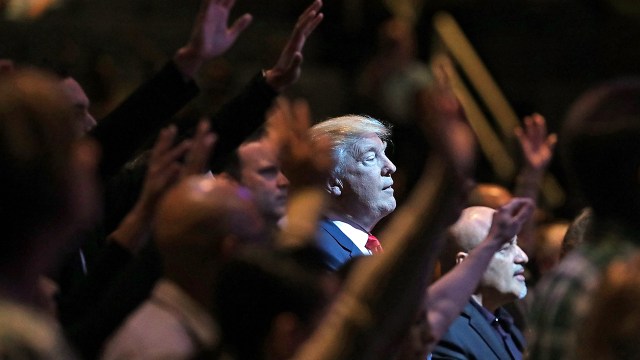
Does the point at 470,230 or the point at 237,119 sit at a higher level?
the point at 470,230

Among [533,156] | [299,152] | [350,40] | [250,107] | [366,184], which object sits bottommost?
[299,152]

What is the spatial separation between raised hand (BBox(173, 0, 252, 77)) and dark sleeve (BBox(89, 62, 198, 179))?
0.08 metres

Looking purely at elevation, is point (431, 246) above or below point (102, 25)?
below

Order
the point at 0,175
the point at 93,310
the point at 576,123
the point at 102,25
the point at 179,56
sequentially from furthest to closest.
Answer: the point at 102,25
the point at 179,56
the point at 93,310
the point at 576,123
the point at 0,175

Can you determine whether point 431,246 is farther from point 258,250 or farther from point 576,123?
point 576,123

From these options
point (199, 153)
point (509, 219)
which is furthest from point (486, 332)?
point (199, 153)

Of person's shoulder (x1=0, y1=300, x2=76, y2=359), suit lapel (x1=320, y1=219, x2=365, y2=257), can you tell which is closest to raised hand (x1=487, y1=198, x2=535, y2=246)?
suit lapel (x1=320, y1=219, x2=365, y2=257)

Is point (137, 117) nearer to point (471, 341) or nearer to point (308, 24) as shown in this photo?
point (308, 24)

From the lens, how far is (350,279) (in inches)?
92.7

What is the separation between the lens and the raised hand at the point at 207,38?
12.8 ft

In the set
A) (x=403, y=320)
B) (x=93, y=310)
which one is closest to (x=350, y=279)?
(x=403, y=320)

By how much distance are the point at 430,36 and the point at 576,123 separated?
6.74m

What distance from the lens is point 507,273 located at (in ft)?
15.1

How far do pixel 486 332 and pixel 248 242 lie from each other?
202 cm
